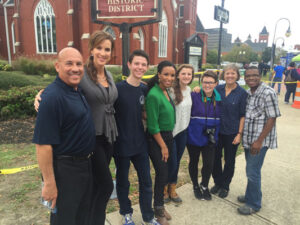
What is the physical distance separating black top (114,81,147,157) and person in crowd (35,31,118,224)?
0.10m

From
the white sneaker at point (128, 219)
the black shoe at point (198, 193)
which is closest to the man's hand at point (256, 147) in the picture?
the black shoe at point (198, 193)

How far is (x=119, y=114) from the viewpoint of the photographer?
2387mm

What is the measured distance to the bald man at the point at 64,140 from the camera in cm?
162

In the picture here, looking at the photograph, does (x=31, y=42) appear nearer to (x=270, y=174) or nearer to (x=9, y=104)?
(x=9, y=104)

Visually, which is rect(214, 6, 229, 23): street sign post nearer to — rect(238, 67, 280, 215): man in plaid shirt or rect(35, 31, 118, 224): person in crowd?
rect(238, 67, 280, 215): man in plaid shirt

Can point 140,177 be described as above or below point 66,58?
below

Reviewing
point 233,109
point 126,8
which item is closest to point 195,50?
point 126,8

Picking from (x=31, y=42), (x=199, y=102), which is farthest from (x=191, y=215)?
(x=31, y=42)

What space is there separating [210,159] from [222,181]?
0.52 m

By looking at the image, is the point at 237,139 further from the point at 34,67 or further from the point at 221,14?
the point at 34,67

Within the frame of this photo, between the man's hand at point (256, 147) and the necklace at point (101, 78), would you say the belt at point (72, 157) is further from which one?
the man's hand at point (256, 147)

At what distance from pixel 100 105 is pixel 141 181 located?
40.0 inches

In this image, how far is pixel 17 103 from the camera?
6625mm

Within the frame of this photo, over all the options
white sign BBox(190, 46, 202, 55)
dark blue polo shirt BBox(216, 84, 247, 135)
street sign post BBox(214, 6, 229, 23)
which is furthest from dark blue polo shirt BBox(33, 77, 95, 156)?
white sign BBox(190, 46, 202, 55)
